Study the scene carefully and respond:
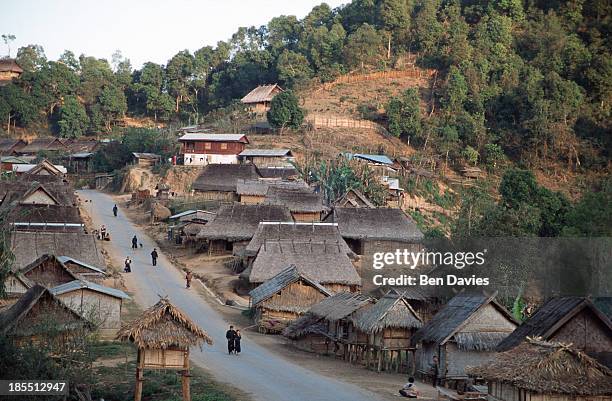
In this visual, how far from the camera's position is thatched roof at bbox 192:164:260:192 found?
58.7 m

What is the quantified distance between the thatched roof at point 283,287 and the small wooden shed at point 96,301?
16.9ft

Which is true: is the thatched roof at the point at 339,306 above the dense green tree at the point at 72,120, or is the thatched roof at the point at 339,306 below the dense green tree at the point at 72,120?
below

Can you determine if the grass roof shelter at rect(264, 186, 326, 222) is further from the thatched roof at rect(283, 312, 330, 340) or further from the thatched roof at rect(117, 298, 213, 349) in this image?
the thatched roof at rect(117, 298, 213, 349)

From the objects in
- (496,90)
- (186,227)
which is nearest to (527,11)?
(496,90)

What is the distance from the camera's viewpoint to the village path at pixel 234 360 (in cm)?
2212

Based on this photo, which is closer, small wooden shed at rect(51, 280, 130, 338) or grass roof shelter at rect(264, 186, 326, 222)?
small wooden shed at rect(51, 280, 130, 338)

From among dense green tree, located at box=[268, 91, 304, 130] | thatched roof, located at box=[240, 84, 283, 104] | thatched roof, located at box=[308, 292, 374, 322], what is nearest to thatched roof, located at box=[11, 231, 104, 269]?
thatched roof, located at box=[308, 292, 374, 322]

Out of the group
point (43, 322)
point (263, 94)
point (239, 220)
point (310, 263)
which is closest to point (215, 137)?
point (263, 94)

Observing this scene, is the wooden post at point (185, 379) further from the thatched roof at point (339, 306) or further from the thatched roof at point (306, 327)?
the thatched roof at point (306, 327)

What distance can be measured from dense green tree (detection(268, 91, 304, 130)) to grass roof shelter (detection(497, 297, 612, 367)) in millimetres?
49265

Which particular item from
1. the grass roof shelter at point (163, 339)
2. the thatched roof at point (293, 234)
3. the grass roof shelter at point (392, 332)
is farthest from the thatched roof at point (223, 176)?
the grass roof shelter at point (163, 339)

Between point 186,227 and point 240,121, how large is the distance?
28457mm

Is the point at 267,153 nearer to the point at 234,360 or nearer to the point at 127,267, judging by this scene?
the point at 127,267

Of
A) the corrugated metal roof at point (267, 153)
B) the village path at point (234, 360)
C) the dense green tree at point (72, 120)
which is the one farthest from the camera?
the dense green tree at point (72, 120)
